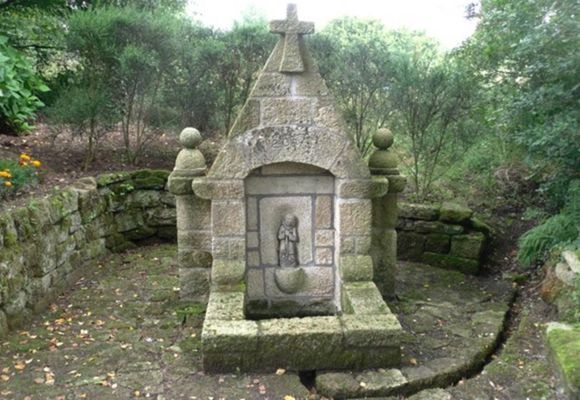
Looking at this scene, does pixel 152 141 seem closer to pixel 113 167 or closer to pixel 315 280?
pixel 113 167

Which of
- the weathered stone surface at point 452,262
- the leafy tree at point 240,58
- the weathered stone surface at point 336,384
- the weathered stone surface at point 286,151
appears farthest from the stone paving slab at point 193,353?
the leafy tree at point 240,58

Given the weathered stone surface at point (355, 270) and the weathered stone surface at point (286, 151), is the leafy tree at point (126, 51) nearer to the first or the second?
the weathered stone surface at point (286, 151)

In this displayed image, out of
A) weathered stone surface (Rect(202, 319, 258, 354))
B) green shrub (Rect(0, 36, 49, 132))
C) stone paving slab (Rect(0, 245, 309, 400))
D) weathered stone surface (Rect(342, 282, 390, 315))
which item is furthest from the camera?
green shrub (Rect(0, 36, 49, 132))

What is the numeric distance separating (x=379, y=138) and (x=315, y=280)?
1.65 m

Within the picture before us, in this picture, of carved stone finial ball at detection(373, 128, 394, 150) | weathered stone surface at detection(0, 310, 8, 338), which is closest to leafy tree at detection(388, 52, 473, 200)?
carved stone finial ball at detection(373, 128, 394, 150)

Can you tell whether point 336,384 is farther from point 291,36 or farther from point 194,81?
point 194,81

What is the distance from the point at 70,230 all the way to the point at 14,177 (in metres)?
0.90

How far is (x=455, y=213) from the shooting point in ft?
23.5

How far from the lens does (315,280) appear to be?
5.48 m

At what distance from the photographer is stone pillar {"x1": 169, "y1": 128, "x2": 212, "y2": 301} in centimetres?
559

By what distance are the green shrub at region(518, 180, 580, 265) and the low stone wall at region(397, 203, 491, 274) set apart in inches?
31.8

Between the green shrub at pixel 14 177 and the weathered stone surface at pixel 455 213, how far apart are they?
16.5 ft

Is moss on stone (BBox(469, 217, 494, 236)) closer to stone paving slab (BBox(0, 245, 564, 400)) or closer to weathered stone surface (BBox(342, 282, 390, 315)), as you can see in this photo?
stone paving slab (BBox(0, 245, 564, 400))

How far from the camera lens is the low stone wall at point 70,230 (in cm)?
505
